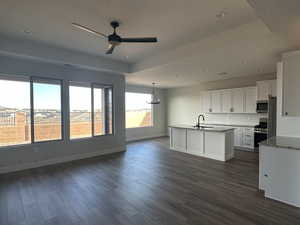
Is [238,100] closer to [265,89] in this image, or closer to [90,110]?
[265,89]

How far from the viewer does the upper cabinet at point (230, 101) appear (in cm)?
620

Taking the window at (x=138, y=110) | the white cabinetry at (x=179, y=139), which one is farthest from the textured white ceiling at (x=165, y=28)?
the window at (x=138, y=110)

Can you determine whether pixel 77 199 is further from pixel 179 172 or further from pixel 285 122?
pixel 285 122

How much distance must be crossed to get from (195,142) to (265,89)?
2986mm

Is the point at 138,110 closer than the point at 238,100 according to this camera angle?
No

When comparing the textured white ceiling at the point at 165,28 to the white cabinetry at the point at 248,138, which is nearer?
the textured white ceiling at the point at 165,28

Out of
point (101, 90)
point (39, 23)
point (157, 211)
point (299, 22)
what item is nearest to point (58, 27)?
point (39, 23)

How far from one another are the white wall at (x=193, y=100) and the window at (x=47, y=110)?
6025 millimetres

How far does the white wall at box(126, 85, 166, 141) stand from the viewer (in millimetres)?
8375

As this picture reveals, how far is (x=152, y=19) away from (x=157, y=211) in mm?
3193

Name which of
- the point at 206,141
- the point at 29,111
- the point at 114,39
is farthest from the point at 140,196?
the point at 29,111

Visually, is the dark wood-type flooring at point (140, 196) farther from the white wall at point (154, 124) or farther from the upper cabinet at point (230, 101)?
the white wall at point (154, 124)

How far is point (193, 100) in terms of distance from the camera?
8570 mm

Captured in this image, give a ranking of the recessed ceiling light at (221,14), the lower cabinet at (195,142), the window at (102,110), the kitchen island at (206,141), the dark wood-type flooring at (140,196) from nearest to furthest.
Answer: the dark wood-type flooring at (140,196)
the recessed ceiling light at (221,14)
the kitchen island at (206,141)
the lower cabinet at (195,142)
the window at (102,110)
